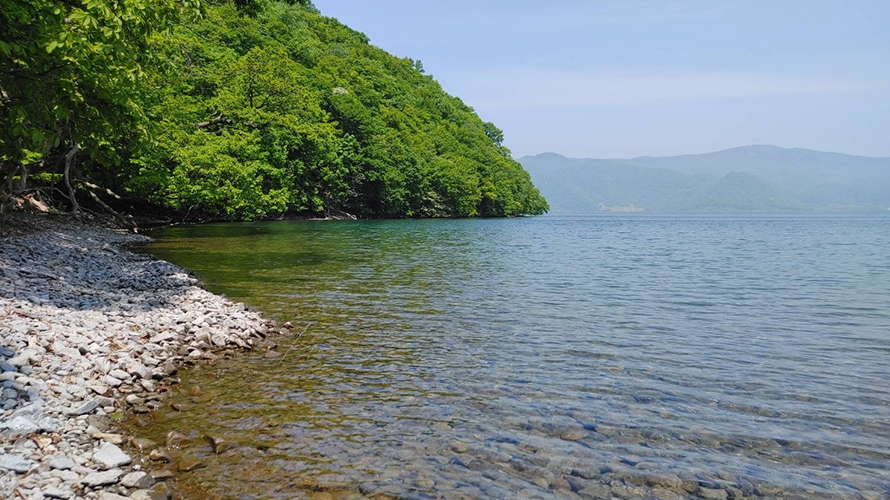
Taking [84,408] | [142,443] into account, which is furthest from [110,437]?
[84,408]

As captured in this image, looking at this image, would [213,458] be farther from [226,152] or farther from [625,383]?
[226,152]

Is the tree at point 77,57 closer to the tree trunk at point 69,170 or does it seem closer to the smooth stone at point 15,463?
the smooth stone at point 15,463

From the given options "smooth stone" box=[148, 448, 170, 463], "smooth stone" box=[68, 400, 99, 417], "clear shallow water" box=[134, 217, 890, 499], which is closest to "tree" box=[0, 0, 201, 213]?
"smooth stone" box=[68, 400, 99, 417]

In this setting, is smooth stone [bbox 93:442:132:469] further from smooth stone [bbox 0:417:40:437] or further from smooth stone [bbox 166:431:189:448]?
smooth stone [bbox 0:417:40:437]

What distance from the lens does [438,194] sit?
322ft

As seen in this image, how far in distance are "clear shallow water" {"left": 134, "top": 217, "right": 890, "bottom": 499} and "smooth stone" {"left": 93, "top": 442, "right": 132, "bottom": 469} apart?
2.45ft

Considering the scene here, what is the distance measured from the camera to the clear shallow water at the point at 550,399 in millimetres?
6316

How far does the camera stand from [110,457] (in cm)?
619

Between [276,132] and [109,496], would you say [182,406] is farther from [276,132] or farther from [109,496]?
[276,132]

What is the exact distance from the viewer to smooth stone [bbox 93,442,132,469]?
608 centimetres

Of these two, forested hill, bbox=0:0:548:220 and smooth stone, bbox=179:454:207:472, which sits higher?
forested hill, bbox=0:0:548:220

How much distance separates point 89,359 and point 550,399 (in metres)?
7.15

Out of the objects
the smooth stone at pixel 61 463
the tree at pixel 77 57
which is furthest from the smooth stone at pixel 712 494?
the tree at pixel 77 57

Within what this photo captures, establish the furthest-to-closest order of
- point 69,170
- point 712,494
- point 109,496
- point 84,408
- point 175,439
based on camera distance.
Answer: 1. point 69,170
2. point 84,408
3. point 175,439
4. point 712,494
5. point 109,496
